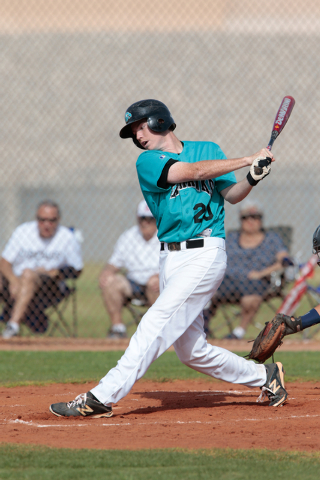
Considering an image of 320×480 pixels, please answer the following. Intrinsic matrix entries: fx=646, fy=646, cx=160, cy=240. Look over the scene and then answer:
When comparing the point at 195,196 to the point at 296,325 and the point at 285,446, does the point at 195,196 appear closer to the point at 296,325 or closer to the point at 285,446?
the point at 296,325

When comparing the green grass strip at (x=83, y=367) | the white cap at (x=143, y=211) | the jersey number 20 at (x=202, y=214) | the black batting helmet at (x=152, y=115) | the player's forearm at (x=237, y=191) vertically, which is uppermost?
the black batting helmet at (x=152, y=115)

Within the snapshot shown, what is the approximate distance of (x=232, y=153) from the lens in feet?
45.1

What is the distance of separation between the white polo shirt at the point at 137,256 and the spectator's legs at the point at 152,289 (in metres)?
0.19

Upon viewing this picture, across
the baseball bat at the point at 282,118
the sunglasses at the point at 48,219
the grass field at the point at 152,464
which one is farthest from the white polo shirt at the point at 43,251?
the grass field at the point at 152,464

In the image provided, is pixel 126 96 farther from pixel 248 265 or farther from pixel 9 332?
pixel 9 332

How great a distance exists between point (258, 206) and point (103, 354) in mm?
2725

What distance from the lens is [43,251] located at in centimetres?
796

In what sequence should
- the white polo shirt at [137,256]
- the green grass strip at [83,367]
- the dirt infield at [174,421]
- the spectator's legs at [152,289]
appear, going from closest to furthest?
the dirt infield at [174,421], the green grass strip at [83,367], the spectator's legs at [152,289], the white polo shirt at [137,256]

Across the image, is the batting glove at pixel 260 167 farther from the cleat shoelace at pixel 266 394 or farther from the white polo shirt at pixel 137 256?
the white polo shirt at pixel 137 256

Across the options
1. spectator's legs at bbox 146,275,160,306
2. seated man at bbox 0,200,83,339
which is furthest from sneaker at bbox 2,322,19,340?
spectator's legs at bbox 146,275,160,306

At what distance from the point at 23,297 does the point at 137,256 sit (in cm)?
143

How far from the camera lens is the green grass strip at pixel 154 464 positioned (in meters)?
2.58

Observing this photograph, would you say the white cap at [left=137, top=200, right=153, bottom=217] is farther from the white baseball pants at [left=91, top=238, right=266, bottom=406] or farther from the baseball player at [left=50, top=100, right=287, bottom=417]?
the white baseball pants at [left=91, top=238, right=266, bottom=406]

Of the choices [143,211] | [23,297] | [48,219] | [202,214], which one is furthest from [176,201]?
[48,219]
